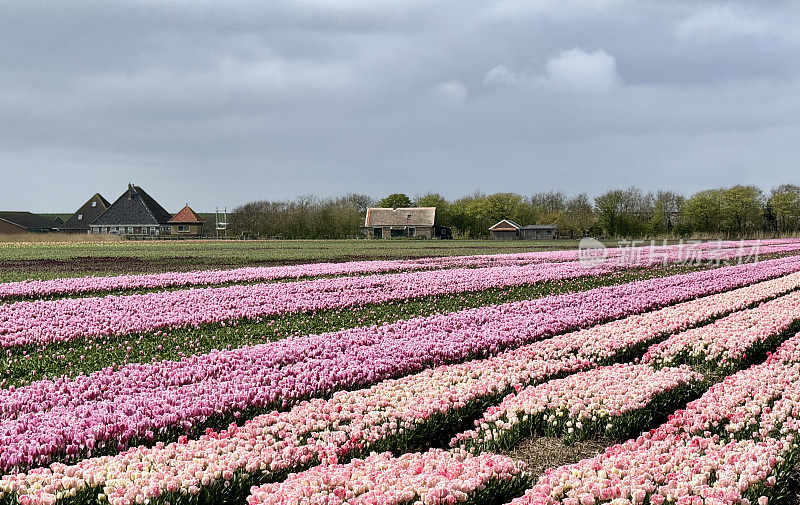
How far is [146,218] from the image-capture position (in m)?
115

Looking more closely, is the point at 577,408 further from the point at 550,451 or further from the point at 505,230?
the point at 505,230

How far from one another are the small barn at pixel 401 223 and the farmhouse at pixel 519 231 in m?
11.0

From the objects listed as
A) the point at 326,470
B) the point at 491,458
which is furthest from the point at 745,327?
the point at 326,470

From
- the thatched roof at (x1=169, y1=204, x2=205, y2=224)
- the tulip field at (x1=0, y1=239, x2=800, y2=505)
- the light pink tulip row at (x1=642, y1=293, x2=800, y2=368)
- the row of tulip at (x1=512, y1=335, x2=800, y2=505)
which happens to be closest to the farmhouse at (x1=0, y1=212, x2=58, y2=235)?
the thatched roof at (x1=169, y1=204, x2=205, y2=224)

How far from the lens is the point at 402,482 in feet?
15.7

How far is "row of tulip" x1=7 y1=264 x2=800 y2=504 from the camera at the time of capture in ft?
15.7

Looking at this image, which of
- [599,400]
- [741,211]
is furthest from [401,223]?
[599,400]

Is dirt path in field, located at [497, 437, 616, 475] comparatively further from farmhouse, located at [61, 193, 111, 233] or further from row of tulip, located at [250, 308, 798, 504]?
farmhouse, located at [61, 193, 111, 233]

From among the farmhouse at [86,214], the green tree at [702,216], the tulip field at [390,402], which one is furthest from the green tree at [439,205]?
the tulip field at [390,402]

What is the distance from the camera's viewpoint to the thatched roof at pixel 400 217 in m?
122

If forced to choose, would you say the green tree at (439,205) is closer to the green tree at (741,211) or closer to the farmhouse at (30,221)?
the green tree at (741,211)

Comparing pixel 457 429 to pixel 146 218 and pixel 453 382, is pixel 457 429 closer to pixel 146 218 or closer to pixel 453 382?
pixel 453 382

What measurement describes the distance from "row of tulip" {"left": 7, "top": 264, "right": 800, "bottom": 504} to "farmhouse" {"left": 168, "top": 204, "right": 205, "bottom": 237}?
115m

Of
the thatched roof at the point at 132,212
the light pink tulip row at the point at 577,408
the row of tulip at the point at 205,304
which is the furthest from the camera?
the thatched roof at the point at 132,212
